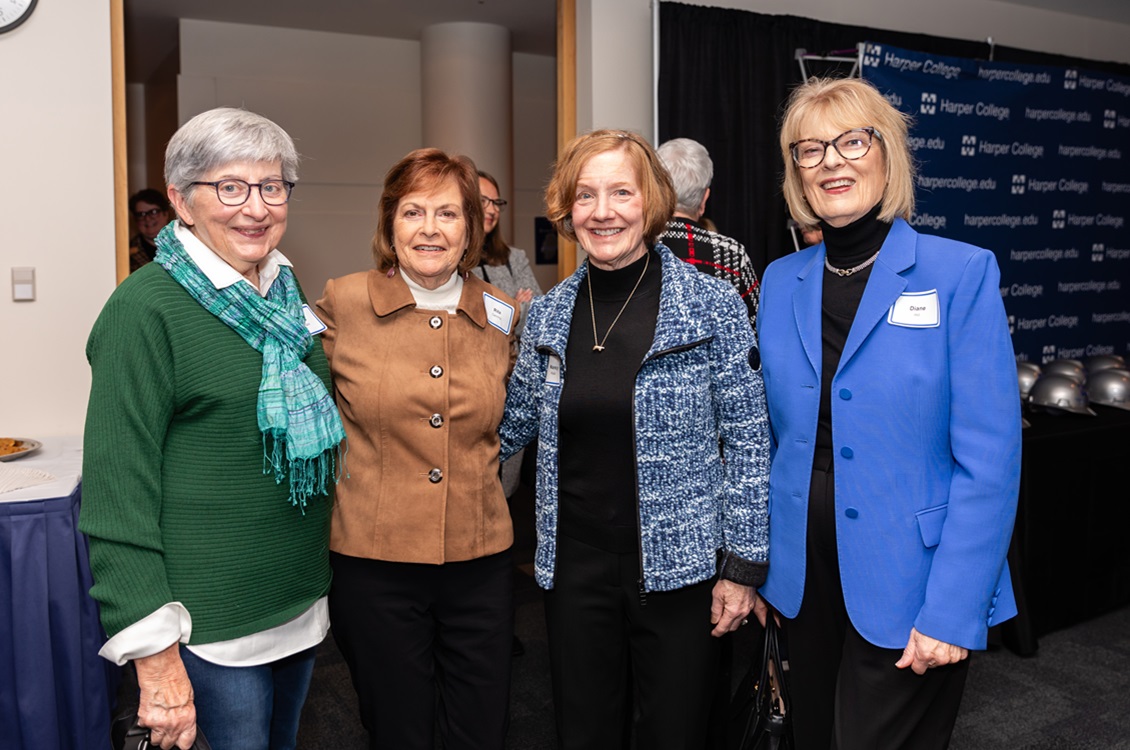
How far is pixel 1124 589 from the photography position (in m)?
4.06

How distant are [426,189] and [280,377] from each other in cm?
55

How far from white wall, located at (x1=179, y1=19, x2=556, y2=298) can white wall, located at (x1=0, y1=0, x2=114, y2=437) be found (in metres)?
3.64

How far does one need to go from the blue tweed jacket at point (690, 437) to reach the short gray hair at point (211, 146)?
688mm

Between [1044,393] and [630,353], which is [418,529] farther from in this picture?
[1044,393]

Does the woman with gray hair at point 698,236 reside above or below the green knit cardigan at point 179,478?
above

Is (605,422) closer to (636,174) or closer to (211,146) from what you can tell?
(636,174)

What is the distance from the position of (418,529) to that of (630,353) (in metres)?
0.56

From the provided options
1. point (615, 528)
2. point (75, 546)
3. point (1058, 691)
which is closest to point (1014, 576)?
point (1058, 691)

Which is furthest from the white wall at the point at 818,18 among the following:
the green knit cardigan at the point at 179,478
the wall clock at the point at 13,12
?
the green knit cardigan at the point at 179,478

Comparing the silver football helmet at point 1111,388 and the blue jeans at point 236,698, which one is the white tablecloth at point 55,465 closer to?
the blue jeans at point 236,698

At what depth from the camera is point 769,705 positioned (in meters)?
1.98

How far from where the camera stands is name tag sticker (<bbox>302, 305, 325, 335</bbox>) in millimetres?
1786

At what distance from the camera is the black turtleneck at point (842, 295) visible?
5.82 ft

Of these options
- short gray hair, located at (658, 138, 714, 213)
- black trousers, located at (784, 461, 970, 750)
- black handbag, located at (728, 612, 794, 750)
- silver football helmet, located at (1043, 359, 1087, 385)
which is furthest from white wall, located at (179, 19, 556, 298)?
black trousers, located at (784, 461, 970, 750)
